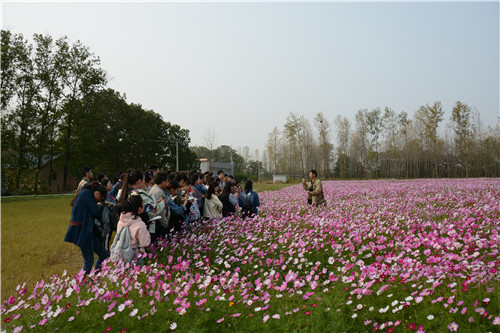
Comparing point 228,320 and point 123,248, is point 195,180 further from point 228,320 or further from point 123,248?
point 228,320

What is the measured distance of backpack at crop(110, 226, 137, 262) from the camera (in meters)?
5.62

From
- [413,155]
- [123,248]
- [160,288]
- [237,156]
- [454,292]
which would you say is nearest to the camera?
[454,292]

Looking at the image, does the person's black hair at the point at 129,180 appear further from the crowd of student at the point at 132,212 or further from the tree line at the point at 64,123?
the tree line at the point at 64,123

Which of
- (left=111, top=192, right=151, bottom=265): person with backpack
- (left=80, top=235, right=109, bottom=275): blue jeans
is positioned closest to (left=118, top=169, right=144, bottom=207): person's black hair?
(left=111, top=192, right=151, bottom=265): person with backpack

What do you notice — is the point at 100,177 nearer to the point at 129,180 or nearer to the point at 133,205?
the point at 129,180

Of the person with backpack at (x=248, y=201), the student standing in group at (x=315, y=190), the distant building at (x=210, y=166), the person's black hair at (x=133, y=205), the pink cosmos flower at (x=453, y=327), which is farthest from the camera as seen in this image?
the distant building at (x=210, y=166)

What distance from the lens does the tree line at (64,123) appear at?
34938 mm

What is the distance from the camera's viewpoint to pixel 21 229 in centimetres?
1284

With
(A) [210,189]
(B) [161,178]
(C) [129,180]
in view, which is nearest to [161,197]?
(B) [161,178]

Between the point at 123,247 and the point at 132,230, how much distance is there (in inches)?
12.3

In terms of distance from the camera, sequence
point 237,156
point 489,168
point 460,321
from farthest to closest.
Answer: point 237,156 < point 489,168 < point 460,321

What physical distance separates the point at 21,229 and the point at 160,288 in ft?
37.2

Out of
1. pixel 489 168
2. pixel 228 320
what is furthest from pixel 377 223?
pixel 489 168

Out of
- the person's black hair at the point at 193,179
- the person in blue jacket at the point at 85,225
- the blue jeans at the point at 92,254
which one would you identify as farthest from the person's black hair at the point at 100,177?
the blue jeans at the point at 92,254
